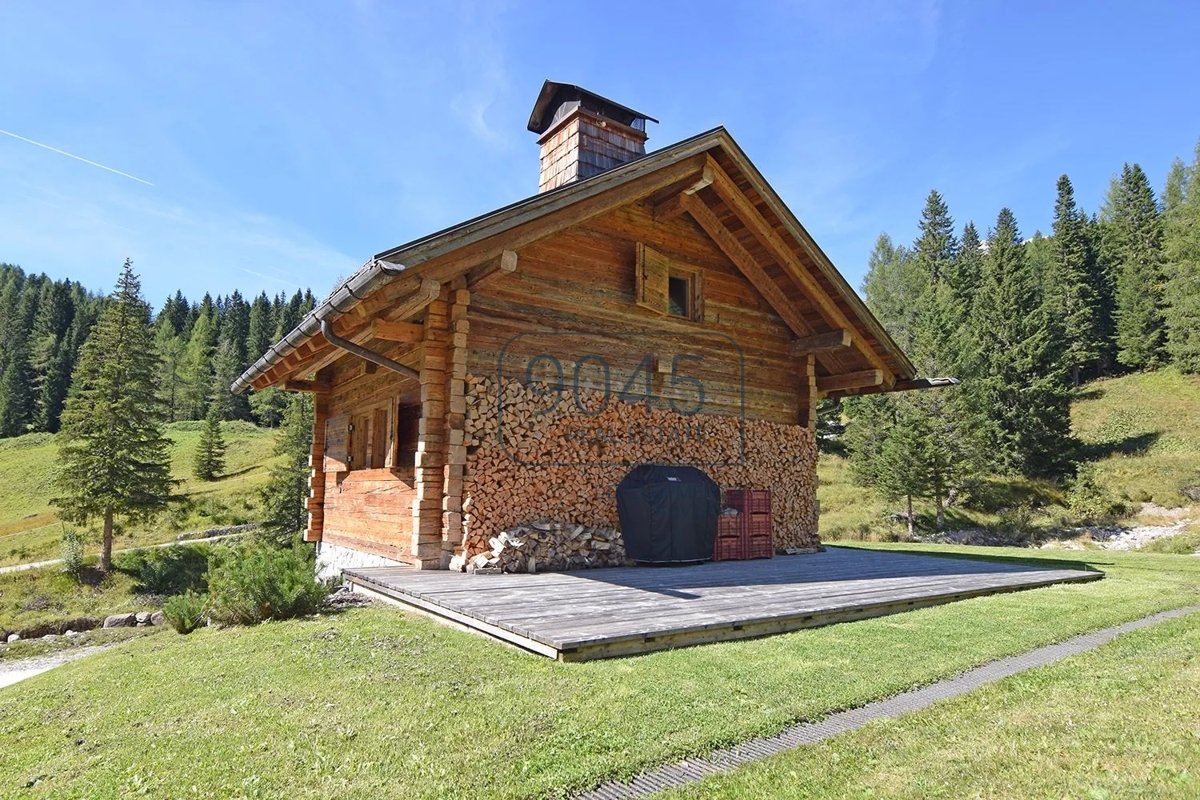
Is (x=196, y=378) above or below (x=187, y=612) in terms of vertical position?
above

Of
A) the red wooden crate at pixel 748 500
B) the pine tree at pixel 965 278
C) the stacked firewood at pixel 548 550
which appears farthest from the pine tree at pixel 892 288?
the stacked firewood at pixel 548 550

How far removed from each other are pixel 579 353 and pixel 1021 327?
33821 mm

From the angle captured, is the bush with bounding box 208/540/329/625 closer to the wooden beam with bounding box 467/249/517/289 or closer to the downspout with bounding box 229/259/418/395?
the downspout with bounding box 229/259/418/395

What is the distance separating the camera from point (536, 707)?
4012mm

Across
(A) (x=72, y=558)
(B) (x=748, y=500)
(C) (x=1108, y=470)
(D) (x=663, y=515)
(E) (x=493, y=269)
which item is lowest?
(A) (x=72, y=558)

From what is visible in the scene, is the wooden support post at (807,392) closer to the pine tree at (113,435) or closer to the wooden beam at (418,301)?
the wooden beam at (418,301)

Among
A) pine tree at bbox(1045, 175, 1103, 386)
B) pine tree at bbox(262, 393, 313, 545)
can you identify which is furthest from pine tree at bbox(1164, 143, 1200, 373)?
pine tree at bbox(262, 393, 313, 545)

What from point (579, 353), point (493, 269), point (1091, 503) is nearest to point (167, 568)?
point (579, 353)

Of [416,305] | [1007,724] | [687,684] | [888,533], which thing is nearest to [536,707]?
[687,684]

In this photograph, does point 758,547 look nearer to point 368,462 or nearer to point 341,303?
point 368,462

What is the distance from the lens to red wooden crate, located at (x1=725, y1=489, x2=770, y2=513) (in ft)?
37.3

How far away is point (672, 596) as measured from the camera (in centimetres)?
687

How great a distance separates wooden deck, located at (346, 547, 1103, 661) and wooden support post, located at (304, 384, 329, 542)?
608 cm

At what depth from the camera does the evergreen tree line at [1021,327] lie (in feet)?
97.0
